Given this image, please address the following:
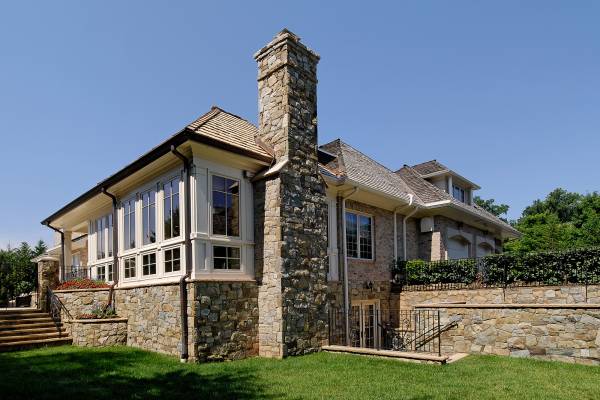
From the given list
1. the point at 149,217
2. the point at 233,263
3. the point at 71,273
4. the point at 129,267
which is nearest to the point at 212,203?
the point at 233,263

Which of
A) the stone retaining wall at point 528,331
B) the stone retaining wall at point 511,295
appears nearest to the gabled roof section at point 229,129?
the stone retaining wall at point 528,331

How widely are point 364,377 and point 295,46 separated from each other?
27.0 feet

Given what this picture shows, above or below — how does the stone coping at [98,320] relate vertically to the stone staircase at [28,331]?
above

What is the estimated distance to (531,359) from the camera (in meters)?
10.1

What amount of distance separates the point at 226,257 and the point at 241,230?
2.53ft

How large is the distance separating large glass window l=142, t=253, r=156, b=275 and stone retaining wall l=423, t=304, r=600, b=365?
752 centimetres

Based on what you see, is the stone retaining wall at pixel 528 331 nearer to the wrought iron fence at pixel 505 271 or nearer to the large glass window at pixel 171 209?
the wrought iron fence at pixel 505 271

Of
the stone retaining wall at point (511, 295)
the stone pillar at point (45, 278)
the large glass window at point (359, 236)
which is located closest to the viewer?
the stone retaining wall at point (511, 295)

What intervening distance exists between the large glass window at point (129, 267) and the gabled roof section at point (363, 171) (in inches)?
249

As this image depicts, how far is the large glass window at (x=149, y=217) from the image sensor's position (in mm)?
11531

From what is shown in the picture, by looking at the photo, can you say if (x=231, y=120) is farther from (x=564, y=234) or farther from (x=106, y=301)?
(x=564, y=234)

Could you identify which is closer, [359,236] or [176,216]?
[176,216]

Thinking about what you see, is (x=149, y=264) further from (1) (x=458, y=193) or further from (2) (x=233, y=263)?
(1) (x=458, y=193)

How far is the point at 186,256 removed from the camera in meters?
9.73
